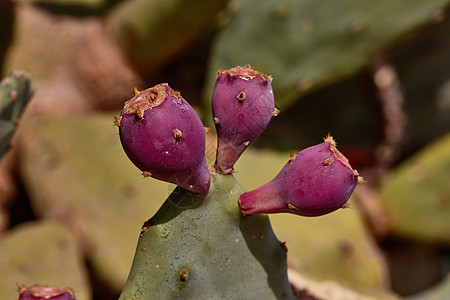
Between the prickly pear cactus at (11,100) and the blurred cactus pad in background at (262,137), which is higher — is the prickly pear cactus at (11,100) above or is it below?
above

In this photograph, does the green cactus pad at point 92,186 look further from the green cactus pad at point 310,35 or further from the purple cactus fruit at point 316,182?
the purple cactus fruit at point 316,182

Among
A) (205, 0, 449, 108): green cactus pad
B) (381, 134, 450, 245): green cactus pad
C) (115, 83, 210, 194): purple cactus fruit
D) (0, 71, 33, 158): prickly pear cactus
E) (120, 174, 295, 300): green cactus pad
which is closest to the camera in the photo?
(115, 83, 210, 194): purple cactus fruit

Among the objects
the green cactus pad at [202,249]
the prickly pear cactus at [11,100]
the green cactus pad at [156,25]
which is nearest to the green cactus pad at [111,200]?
the green cactus pad at [156,25]

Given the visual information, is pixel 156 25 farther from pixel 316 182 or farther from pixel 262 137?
pixel 316 182

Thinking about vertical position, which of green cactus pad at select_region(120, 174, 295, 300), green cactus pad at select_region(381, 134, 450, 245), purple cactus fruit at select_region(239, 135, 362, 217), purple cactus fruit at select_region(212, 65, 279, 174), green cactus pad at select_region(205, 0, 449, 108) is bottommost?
green cactus pad at select_region(381, 134, 450, 245)

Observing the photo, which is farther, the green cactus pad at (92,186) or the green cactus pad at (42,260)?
the green cactus pad at (92,186)

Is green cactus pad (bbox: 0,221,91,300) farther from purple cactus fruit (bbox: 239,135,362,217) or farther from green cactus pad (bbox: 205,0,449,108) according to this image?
purple cactus fruit (bbox: 239,135,362,217)

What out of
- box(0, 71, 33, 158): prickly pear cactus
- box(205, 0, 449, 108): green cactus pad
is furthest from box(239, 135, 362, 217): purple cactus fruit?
box(205, 0, 449, 108): green cactus pad

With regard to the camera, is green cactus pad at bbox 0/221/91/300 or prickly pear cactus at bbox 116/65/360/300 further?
green cactus pad at bbox 0/221/91/300
